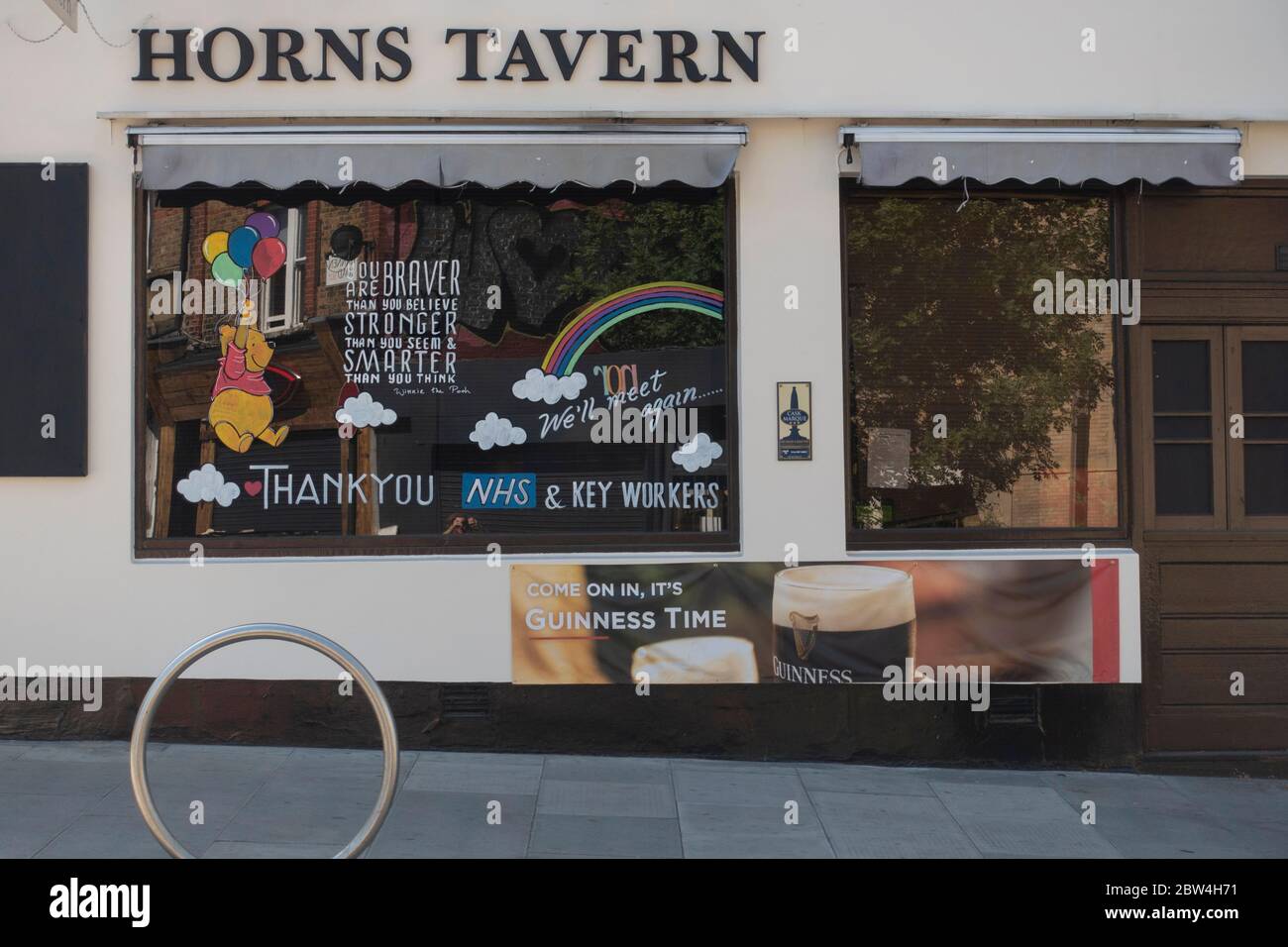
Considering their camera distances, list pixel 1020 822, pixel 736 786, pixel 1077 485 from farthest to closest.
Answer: pixel 1077 485
pixel 736 786
pixel 1020 822

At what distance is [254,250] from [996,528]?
494cm

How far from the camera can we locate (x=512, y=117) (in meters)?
7.35

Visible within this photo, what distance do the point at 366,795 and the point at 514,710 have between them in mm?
1173

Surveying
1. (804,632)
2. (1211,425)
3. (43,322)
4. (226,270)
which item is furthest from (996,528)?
(43,322)

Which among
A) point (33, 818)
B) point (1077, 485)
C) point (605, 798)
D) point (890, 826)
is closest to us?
point (33, 818)

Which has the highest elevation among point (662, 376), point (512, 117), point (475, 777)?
point (512, 117)

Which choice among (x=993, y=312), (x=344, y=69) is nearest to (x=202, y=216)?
(x=344, y=69)

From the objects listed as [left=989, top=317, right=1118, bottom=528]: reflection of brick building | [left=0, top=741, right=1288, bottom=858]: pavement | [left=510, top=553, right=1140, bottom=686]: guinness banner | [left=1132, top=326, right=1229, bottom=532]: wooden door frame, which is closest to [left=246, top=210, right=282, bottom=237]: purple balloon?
[left=510, top=553, right=1140, bottom=686]: guinness banner

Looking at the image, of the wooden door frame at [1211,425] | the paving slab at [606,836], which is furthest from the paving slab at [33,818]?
the wooden door frame at [1211,425]

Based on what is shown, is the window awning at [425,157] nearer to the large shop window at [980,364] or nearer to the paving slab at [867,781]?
the large shop window at [980,364]

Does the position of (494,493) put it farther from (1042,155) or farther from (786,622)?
(1042,155)

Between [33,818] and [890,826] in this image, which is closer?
[33,818]

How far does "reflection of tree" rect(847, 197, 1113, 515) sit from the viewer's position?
7598 millimetres
